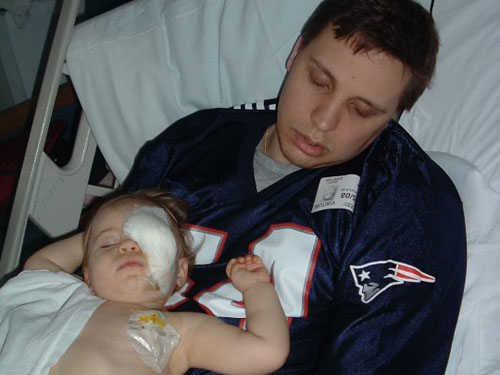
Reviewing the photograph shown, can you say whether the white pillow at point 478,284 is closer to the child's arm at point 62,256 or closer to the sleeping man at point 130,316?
the sleeping man at point 130,316

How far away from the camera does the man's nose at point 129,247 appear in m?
1.35

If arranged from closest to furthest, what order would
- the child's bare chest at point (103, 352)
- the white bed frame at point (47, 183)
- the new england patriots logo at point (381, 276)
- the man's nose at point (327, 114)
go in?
the child's bare chest at point (103, 352) < the new england patriots logo at point (381, 276) < the man's nose at point (327, 114) < the white bed frame at point (47, 183)

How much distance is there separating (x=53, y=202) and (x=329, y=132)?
2.69 ft

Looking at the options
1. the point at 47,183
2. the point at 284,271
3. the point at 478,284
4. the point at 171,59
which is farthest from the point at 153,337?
the point at 171,59

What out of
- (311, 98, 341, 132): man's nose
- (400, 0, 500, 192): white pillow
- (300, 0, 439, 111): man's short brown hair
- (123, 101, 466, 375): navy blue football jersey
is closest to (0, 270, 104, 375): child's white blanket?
(123, 101, 466, 375): navy blue football jersey

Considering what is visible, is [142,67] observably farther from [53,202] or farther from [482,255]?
[482,255]

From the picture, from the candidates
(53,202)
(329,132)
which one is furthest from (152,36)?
(329,132)

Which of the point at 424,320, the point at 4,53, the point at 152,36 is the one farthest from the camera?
the point at 4,53

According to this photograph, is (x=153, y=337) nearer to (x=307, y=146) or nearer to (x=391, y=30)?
(x=307, y=146)

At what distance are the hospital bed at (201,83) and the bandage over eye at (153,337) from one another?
1.51ft

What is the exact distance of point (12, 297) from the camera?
1.43 m

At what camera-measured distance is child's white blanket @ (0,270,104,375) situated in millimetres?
1265

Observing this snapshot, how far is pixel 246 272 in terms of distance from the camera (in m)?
1.41

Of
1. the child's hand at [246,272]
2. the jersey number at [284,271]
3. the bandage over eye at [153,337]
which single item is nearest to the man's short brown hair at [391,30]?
the jersey number at [284,271]
